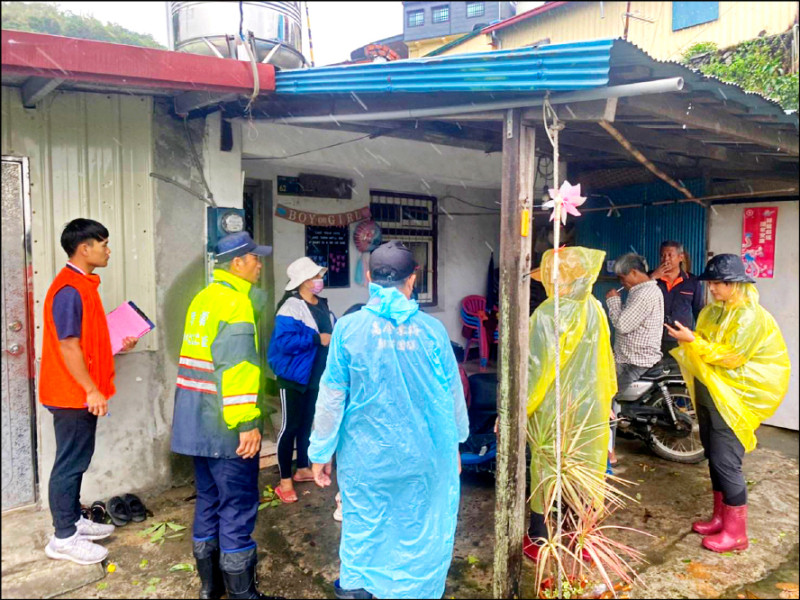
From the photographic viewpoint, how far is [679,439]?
550 centimetres

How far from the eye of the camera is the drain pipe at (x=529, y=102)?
2641 mm

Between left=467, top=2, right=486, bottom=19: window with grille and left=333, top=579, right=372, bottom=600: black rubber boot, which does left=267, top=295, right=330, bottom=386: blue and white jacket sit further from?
left=467, top=2, right=486, bottom=19: window with grille

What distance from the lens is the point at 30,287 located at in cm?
376

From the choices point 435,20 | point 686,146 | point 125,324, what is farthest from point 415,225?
point 435,20

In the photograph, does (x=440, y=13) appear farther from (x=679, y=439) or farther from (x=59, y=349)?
(x=59, y=349)

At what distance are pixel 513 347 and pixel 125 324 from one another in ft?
8.42

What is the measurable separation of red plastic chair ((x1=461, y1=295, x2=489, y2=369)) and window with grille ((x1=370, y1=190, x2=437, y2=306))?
0.56m

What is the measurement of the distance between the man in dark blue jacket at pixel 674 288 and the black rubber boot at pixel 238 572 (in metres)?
4.43

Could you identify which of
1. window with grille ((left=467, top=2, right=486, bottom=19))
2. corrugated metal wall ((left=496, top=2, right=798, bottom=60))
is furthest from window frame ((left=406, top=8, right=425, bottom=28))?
corrugated metal wall ((left=496, top=2, right=798, bottom=60))

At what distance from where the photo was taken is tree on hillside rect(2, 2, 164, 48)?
2.64 metres

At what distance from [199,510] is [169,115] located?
2.81 m

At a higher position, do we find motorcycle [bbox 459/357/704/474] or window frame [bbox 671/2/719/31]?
window frame [bbox 671/2/719/31]

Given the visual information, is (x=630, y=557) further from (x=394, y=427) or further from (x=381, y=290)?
(x=381, y=290)

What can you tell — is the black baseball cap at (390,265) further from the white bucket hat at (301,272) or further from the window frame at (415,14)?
the window frame at (415,14)
